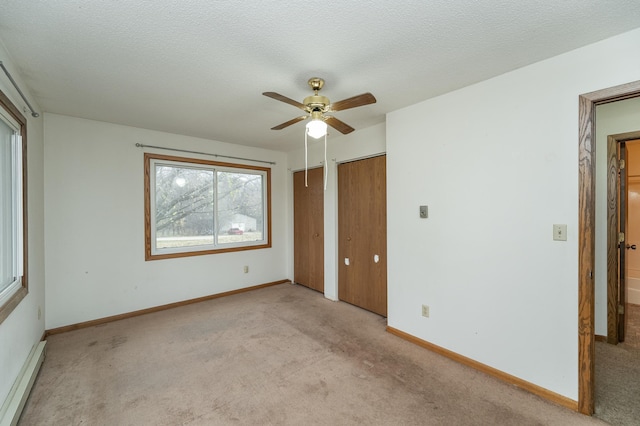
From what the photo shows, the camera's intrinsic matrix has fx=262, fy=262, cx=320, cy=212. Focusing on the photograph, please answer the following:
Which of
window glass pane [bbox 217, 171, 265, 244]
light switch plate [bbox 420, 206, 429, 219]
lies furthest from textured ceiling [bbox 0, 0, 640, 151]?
window glass pane [bbox 217, 171, 265, 244]

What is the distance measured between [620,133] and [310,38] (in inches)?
117

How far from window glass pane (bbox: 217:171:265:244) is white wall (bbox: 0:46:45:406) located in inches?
74.5

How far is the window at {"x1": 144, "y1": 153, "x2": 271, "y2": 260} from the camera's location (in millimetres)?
3473

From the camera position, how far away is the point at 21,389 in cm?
177

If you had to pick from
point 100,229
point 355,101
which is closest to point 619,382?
point 355,101

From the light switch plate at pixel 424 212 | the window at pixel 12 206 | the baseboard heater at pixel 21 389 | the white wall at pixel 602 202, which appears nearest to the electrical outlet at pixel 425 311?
the light switch plate at pixel 424 212

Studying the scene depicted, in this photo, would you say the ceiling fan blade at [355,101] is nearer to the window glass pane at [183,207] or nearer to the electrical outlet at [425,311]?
the electrical outlet at [425,311]

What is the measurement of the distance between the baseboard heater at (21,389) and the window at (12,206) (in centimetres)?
54

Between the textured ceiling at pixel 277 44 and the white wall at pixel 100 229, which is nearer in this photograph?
the textured ceiling at pixel 277 44

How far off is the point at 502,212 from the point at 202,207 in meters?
3.64

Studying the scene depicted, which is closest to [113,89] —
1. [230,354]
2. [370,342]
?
[230,354]

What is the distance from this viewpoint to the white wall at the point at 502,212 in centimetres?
174

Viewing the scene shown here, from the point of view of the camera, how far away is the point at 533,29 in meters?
1.51

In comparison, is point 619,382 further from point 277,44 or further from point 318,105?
point 277,44
